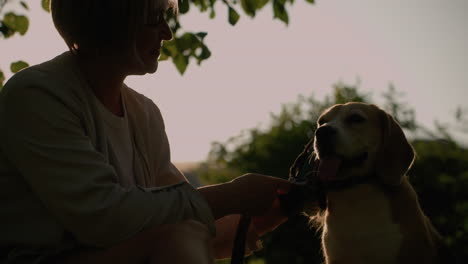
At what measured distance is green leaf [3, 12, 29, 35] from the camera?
3.05m

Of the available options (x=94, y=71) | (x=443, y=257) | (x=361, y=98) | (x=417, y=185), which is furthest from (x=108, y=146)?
(x=361, y=98)

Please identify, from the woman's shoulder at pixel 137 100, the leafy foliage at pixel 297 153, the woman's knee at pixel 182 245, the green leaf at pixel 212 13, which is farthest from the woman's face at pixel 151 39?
the leafy foliage at pixel 297 153

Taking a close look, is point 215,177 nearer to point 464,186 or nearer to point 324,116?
point 464,186

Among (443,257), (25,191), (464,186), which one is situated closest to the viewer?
(25,191)

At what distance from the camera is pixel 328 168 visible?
2.78 metres

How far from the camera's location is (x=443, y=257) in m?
2.66

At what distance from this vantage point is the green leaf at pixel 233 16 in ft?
10.8

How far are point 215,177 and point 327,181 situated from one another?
262 inches

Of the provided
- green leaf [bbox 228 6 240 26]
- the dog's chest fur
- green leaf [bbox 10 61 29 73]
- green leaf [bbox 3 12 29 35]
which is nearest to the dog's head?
the dog's chest fur

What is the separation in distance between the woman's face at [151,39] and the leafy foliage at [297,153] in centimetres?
345

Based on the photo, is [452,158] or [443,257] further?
[452,158]

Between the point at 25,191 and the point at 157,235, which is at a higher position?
the point at 25,191

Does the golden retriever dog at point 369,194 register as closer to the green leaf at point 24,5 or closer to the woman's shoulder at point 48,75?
the woman's shoulder at point 48,75

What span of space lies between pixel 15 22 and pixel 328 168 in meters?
2.05
